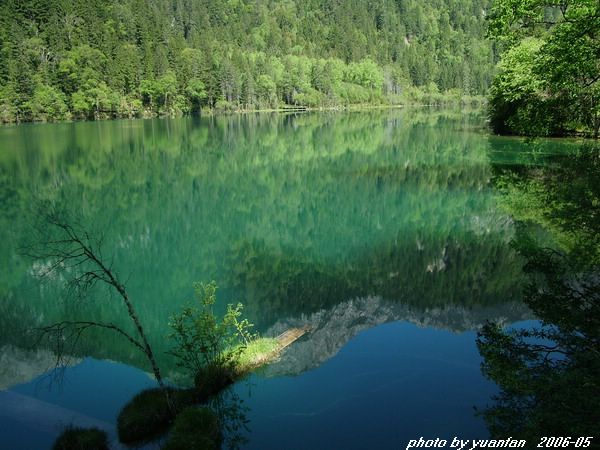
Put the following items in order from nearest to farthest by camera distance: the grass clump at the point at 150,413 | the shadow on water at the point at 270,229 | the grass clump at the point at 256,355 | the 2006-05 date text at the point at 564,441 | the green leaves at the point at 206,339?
the 2006-05 date text at the point at 564,441
the grass clump at the point at 150,413
the green leaves at the point at 206,339
the grass clump at the point at 256,355
the shadow on water at the point at 270,229

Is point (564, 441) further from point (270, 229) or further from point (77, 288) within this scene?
point (270, 229)

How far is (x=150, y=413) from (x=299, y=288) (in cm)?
794

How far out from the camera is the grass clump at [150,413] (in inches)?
345

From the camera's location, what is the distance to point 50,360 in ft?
40.7

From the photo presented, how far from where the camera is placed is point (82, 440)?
333 inches

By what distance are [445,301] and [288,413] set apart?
7.26 metres

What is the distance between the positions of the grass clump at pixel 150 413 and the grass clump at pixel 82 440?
12.6 inches

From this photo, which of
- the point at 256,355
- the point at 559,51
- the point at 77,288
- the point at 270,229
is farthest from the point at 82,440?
the point at 559,51

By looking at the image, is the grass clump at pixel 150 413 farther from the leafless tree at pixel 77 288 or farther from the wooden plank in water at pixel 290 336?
the wooden plank in water at pixel 290 336

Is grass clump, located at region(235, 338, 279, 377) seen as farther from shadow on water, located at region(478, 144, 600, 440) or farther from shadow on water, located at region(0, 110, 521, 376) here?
shadow on water, located at region(478, 144, 600, 440)

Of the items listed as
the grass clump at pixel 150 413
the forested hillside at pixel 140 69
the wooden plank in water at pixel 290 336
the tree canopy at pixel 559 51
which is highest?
the forested hillside at pixel 140 69

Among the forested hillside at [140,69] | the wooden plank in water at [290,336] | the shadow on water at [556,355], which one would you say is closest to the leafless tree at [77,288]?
the wooden plank in water at [290,336]

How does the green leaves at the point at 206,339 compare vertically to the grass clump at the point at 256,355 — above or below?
above

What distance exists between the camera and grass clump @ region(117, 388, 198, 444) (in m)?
8.77
